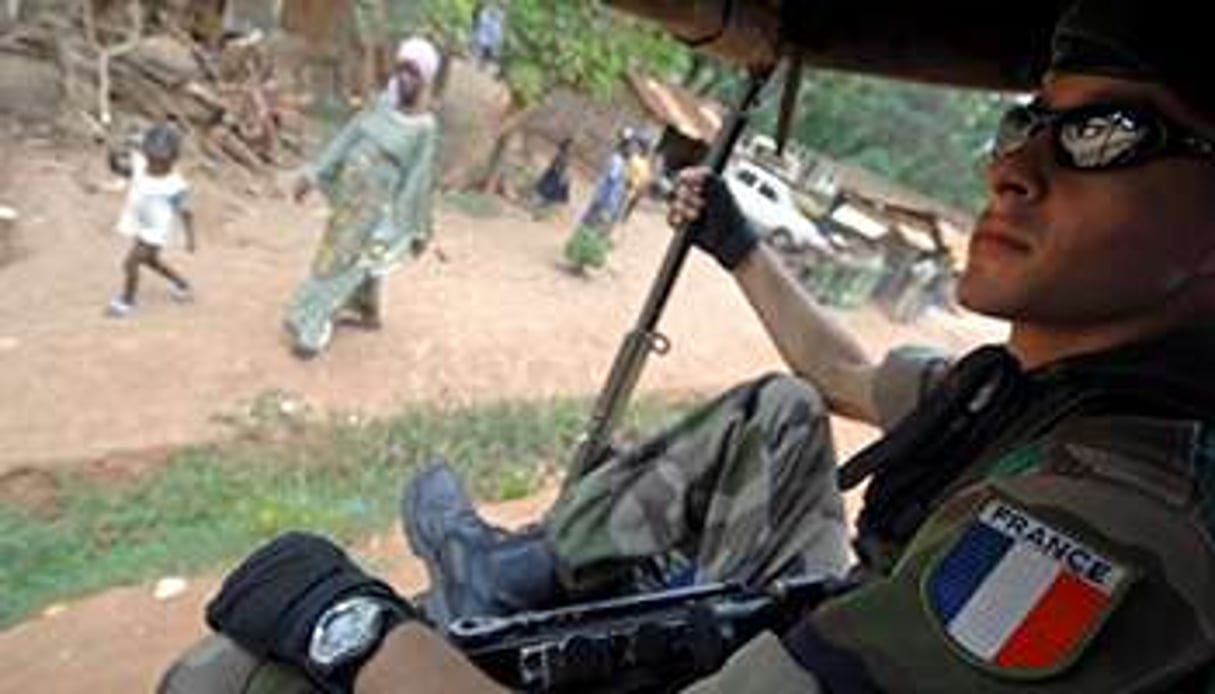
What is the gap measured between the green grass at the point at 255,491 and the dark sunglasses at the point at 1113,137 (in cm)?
408

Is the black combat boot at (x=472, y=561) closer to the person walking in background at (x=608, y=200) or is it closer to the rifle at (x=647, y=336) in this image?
the rifle at (x=647, y=336)

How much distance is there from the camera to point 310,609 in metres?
1.56

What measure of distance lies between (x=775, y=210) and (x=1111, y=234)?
2031cm

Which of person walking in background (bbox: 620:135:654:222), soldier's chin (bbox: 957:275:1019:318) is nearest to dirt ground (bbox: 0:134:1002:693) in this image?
person walking in background (bbox: 620:135:654:222)

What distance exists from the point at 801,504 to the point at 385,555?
4613 millimetres

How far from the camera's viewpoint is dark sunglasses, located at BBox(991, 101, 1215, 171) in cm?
151

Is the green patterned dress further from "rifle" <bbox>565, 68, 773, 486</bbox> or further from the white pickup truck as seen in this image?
the white pickup truck

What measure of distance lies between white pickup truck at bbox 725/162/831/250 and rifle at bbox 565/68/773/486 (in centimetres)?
1842

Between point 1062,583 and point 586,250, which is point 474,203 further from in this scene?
point 1062,583

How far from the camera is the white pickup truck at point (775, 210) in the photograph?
21391 millimetres

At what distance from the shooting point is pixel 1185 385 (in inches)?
54.2

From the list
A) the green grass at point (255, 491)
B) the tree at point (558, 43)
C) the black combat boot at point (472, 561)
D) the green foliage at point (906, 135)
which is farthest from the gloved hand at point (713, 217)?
the green foliage at point (906, 135)

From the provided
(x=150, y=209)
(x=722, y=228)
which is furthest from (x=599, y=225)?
(x=722, y=228)

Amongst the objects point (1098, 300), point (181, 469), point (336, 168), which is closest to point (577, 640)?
point (1098, 300)
